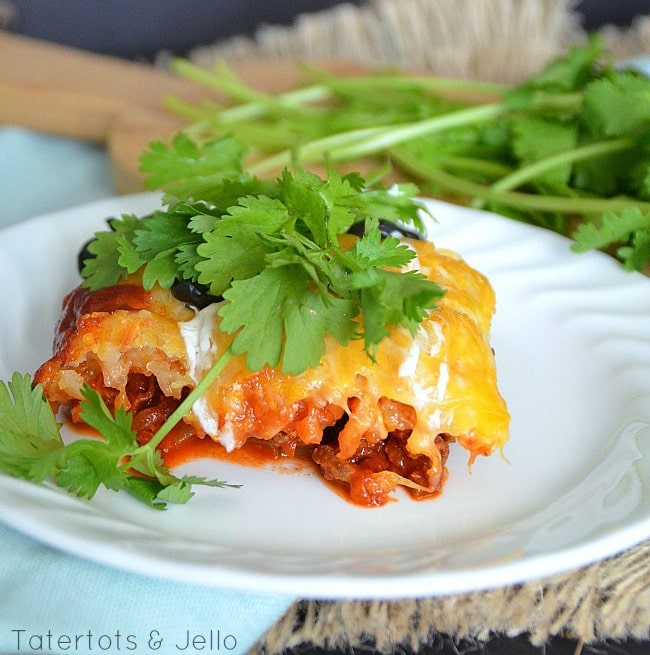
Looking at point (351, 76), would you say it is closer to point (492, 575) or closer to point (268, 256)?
point (268, 256)

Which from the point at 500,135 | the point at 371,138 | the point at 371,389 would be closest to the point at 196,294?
the point at 371,389

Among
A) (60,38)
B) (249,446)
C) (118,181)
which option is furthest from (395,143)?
(60,38)

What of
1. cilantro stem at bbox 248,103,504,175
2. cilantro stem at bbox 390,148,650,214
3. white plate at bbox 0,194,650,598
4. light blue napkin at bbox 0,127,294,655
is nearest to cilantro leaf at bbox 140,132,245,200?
white plate at bbox 0,194,650,598

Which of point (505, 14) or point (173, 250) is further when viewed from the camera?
point (505, 14)

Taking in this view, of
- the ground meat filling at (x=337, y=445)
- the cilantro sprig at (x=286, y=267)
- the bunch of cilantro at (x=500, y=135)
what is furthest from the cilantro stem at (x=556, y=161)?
the ground meat filling at (x=337, y=445)

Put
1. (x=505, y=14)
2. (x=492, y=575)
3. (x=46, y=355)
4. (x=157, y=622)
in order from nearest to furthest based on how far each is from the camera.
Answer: (x=492, y=575) < (x=157, y=622) < (x=46, y=355) < (x=505, y=14)

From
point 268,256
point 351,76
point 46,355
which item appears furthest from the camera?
point 351,76

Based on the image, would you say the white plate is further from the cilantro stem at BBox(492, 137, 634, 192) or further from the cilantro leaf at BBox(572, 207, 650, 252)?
the cilantro stem at BBox(492, 137, 634, 192)

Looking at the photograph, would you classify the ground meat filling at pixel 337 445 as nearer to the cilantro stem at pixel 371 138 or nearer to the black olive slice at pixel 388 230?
the black olive slice at pixel 388 230
